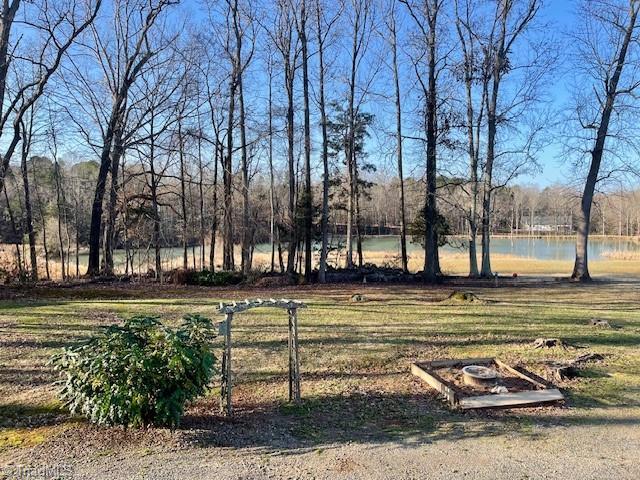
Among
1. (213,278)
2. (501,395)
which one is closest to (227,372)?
(501,395)

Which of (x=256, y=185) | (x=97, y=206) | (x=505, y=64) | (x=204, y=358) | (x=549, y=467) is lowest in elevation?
(x=549, y=467)

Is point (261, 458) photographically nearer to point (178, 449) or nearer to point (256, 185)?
point (178, 449)

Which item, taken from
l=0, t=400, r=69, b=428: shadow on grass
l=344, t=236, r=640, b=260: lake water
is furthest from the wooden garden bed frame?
l=344, t=236, r=640, b=260: lake water

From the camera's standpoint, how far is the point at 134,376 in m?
3.20

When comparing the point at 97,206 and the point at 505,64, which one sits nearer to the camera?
the point at 97,206

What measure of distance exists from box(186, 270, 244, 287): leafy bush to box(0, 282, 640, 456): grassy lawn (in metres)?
2.36

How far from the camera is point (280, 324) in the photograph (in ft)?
24.6

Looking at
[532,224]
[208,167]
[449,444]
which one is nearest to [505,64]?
[208,167]

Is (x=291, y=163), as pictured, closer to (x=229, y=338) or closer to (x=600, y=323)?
(x=600, y=323)

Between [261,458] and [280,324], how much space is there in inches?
171

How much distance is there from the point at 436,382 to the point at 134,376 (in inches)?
111

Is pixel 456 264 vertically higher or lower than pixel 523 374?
lower

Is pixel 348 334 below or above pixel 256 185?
below

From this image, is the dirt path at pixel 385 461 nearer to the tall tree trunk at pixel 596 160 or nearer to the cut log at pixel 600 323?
the cut log at pixel 600 323
